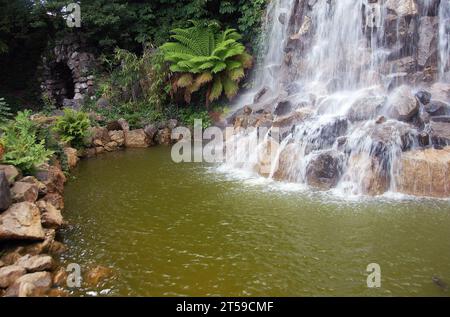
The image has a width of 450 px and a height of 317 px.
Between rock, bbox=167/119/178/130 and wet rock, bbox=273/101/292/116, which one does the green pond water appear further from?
rock, bbox=167/119/178/130

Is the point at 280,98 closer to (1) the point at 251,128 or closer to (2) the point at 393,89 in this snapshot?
(1) the point at 251,128

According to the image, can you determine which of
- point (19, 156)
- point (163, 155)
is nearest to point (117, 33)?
point (163, 155)

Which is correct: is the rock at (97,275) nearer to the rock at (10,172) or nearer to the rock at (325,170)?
the rock at (10,172)

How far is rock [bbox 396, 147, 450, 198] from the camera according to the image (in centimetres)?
698

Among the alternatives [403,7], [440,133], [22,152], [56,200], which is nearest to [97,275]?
[56,200]

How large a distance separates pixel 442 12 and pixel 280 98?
179 inches

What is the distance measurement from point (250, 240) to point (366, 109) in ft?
15.3

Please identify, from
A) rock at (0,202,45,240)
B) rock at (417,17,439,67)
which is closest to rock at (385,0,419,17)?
rock at (417,17,439,67)

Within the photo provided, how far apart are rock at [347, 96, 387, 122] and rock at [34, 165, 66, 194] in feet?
20.3

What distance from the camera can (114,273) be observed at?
4.77 meters

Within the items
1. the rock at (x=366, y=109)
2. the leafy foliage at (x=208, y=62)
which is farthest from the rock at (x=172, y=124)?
the rock at (x=366, y=109)

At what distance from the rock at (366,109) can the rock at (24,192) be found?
6.34 metres

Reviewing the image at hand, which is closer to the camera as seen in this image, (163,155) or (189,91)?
(163,155)

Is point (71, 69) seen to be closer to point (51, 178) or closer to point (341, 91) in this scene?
point (51, 178)
